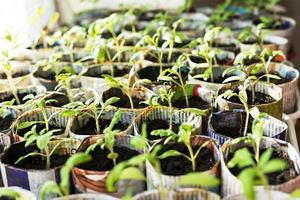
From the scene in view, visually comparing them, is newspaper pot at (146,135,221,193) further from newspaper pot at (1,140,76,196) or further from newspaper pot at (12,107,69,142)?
newspaper pot at (12,107,69,142)

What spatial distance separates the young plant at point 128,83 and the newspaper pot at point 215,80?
0.15 meters

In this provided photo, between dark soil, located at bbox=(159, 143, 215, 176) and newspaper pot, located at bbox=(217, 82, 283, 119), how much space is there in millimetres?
212

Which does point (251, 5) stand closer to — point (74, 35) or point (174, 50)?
point (174, 50)

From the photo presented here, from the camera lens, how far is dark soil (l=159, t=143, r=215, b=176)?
1048mm

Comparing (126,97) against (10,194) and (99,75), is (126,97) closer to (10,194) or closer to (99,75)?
(99,75)

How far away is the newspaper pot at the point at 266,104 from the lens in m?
1.26

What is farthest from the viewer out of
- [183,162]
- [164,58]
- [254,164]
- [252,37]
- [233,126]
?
[252,37]

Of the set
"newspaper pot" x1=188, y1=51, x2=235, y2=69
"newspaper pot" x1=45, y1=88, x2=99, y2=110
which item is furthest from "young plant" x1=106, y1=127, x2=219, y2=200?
"newspaper pot" x1=188, y1=51, x2=235, y2=69

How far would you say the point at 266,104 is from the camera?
126 centimetres

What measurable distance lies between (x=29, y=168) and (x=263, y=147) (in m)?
0.53

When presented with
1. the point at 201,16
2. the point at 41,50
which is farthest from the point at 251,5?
the point at 41,50

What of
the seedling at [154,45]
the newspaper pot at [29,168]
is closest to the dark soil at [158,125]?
the newspaper pot at [29,168]

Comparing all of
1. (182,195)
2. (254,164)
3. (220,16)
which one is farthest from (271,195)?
(220,16)

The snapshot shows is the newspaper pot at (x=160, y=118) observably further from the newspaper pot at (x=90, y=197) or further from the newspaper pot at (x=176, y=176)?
the newspaper pot at (x=90, y=197)
